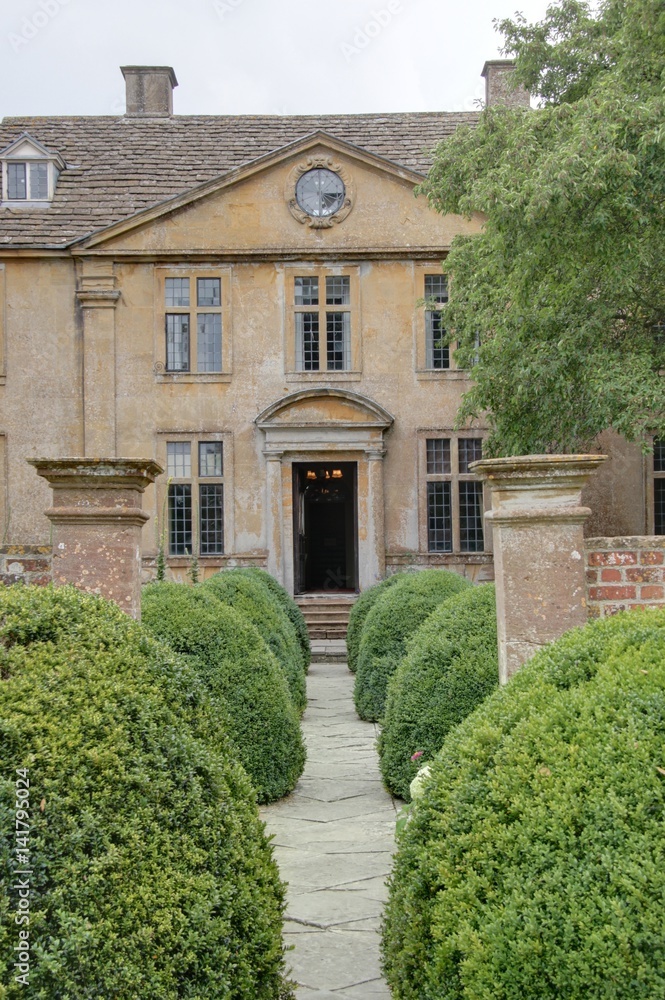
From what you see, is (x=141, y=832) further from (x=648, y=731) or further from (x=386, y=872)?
(x=386, y=872)

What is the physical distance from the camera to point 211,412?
20672 mm

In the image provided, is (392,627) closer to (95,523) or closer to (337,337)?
(95,523)

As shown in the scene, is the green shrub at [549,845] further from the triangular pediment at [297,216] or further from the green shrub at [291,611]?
the triangular pediment at [297,216]

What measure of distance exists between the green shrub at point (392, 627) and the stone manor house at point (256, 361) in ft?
30.2

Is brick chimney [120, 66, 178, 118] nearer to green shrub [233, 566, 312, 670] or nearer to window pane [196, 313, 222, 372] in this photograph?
window pane [196, 313, 222, 372]

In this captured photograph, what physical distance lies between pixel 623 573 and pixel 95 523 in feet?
10.2

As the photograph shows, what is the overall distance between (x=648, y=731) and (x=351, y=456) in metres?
17.9

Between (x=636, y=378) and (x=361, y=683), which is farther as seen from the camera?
(x=636, y=378)

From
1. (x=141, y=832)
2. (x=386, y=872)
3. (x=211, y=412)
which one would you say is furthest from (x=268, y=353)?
(x=141, y=832)

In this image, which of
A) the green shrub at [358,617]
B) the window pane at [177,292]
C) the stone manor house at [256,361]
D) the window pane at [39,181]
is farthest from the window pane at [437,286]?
the window pane at [39,181]

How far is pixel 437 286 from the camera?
69.0 ft

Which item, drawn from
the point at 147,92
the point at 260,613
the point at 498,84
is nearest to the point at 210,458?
the point at 147,92

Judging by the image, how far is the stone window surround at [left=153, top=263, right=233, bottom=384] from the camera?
2064cm

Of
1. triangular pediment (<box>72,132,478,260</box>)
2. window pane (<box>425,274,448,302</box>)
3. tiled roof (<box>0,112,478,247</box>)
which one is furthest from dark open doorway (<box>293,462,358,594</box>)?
tiled roof (<box>0,112,478,247</box>)
